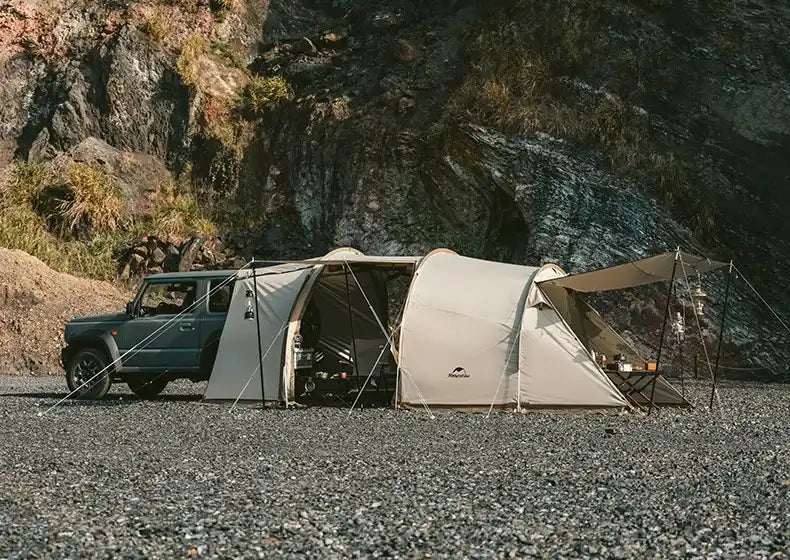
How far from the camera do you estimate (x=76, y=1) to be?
32312 millimetres

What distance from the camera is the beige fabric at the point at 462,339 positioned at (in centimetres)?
1340

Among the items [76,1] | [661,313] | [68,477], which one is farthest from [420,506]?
[76,1]

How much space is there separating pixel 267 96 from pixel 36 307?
1065 centimetres

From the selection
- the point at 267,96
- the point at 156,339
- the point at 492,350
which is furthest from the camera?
the point at 267,96

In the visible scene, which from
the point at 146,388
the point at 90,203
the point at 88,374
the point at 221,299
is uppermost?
the point at 90,203

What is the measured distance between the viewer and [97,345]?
15344 millimetres

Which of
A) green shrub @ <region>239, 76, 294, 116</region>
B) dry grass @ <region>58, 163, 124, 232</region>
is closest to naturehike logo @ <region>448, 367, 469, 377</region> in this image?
dry grass @ <region>58, 163, 124, 232</region>

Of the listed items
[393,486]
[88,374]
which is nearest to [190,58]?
[88,374]

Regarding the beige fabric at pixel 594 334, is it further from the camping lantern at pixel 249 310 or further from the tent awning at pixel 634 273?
the camping lantern at pixel 249 310

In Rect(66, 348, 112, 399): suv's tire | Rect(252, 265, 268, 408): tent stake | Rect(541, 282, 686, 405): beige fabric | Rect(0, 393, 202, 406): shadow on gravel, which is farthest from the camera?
Rect(66, 348, 112, 399): suv's tire

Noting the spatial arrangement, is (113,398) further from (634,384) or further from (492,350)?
(634,384)

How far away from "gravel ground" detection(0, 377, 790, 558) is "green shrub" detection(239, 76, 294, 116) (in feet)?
59.8

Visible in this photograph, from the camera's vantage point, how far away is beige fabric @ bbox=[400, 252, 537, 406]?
1340 centimetres

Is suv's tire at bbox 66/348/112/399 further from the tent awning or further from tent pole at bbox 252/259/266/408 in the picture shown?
the tent awning
